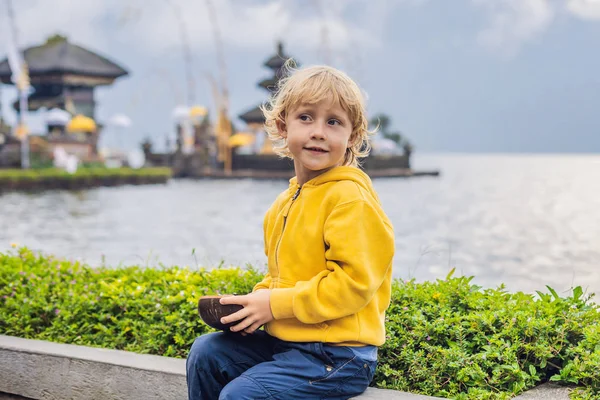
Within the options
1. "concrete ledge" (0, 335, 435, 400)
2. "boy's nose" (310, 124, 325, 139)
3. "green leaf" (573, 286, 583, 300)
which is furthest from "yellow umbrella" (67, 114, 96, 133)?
"boy's nose" (310, 124, 325, 139)

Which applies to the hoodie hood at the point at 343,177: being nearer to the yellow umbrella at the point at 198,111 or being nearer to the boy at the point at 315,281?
the boy at the point at 315,281

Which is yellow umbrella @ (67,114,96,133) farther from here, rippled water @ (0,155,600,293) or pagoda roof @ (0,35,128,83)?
rippled water @ (0,155,600,293)

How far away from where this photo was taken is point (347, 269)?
1870mm

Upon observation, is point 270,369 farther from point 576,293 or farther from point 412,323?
point 576,293

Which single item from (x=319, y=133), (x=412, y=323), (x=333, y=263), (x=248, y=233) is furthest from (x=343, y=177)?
(x=248, y=233)

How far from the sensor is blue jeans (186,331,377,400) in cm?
189

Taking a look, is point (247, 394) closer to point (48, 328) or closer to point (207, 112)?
point (48, 328)

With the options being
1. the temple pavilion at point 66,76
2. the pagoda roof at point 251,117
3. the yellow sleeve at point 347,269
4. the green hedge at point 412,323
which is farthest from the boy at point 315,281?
the pagoda roof at point 251,117

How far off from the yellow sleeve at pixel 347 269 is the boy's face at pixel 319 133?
6.9 inches

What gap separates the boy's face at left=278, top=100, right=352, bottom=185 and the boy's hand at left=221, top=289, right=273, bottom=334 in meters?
0.38

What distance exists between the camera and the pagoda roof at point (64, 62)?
41969mm

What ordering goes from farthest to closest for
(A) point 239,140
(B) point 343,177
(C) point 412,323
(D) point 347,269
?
(A) point 239,140 < (C) point 412,323 < (B) point 343,177 < (D) point 347,269

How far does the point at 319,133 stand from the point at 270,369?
2.09ft

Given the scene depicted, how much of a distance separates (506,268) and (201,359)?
9.14 metres
